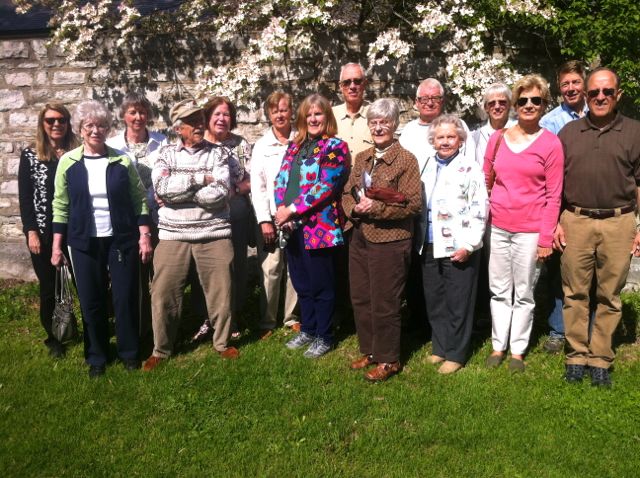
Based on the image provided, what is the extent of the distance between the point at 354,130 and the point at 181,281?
1.86 metres

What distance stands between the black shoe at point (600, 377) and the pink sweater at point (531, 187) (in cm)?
94

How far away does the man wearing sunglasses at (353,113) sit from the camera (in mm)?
4734

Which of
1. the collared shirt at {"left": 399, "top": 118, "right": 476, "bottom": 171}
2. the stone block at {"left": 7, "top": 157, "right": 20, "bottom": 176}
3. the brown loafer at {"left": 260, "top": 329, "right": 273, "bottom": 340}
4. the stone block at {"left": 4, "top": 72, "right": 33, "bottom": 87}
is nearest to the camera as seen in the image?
the collared shirt at {"left": 399, "top": 118, "right": 476, "bottom": 171}

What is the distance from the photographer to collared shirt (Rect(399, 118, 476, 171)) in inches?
163

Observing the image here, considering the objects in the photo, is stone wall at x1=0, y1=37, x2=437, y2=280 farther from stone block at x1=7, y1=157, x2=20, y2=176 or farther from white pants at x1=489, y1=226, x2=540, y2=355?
white pants at x1=489, y1=226, x2=540, y2=355

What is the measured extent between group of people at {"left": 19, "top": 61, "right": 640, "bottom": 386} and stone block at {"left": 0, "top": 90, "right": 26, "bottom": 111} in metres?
2.94

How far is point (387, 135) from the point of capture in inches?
159

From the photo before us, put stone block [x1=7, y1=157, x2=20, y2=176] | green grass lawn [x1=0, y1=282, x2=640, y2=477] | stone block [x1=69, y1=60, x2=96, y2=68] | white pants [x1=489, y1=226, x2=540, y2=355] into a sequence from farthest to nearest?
1. stone block [x1=7, y1=157, x2=20, y2=176]
2. stone block [x1=69, y1=60, x2=96, y2=68]
3. white pants [x1=489, y1=226, x2=540, y2=355]
4. green grass lawn [x1=0, y1=282, x2=640, y2=477]

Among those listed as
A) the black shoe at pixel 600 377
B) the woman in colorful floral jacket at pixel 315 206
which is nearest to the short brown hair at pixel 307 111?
the woman in colorful floral jacket at pixel 315 206

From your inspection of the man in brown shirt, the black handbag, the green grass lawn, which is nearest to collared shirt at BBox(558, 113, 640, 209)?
the man in brown shirt

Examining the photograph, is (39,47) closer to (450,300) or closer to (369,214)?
(369,214)

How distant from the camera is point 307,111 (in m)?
4.38

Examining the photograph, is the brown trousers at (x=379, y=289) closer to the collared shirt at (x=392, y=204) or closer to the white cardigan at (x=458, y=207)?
the collared shirt at (x=392, y=204)

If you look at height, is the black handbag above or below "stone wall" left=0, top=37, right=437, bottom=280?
below
